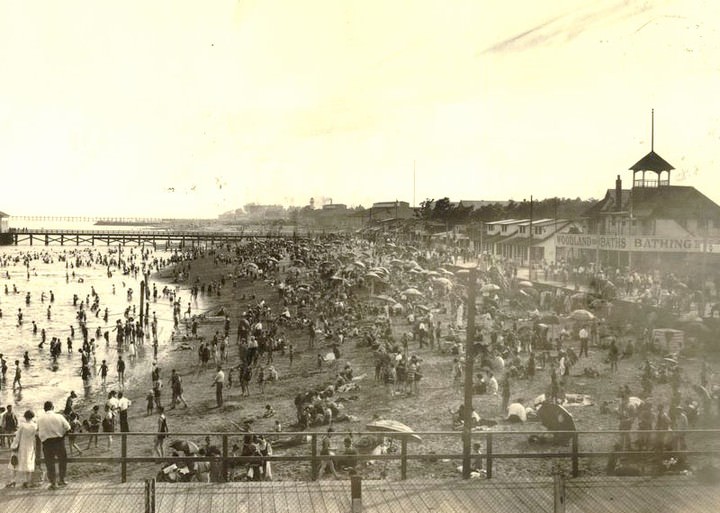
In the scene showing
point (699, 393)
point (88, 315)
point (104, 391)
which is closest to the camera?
point (699, 393)

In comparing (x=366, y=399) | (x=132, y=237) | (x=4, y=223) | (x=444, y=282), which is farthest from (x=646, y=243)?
(x=132, y=237)

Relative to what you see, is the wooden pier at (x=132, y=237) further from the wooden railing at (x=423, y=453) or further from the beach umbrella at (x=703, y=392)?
the wooden railing at (x=423, y=453)

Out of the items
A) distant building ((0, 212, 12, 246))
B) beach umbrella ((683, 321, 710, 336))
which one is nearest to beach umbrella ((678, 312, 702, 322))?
beach umbrella ((683, 321, 710, 336))

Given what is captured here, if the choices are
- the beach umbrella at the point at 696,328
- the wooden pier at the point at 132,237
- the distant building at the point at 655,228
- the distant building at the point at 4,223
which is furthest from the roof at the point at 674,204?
the distant building at the point at 4,223

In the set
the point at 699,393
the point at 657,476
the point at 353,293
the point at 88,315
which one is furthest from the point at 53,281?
the point at 657,476

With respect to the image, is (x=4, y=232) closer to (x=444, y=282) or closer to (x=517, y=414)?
(x=444, y=282)

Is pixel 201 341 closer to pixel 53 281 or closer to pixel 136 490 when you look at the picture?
pixel 136 490
